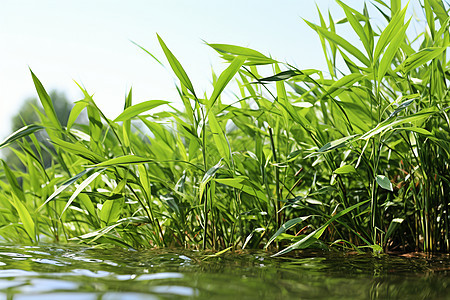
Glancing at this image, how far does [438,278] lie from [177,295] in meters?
0.36

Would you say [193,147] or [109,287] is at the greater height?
[193,147]

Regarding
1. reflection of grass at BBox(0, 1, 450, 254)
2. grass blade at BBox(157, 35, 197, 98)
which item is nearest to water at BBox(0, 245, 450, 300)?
reflection of grass at BBox(0, 1, 450, 254)

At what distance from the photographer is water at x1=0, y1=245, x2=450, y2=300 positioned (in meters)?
0.42

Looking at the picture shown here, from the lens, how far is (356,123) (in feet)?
2.76

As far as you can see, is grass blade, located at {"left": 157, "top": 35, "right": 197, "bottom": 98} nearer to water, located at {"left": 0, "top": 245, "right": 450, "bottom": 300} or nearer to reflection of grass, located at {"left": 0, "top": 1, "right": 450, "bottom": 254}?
reflection of grass, located at {"left": 0, "top": 1, "right": 450, "bottom": 254}

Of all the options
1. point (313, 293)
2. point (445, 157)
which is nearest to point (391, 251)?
point (445, 157)

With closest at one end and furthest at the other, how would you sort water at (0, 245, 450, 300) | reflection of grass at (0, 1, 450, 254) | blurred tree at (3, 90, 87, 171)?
water at (0, 245, 450, 300) < reflection of grass at (0, 1, 450, 254) < blurred tree at (3, 90, 87, 171)

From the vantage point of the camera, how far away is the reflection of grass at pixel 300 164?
724mm

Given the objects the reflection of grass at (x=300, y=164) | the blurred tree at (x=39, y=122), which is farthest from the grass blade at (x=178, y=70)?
the blurred tree at (x=39, y=122)

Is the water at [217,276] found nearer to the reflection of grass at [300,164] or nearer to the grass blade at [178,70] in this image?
the reflection of grass at [300,164]

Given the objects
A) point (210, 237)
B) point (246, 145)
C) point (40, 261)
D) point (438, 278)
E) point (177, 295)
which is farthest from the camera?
point (246, 145)

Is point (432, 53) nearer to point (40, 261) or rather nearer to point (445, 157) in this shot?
point (445, 157)

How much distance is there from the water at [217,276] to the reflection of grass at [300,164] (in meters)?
0.06

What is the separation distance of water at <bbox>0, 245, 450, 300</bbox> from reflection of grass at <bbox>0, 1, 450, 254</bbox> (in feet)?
0.20
